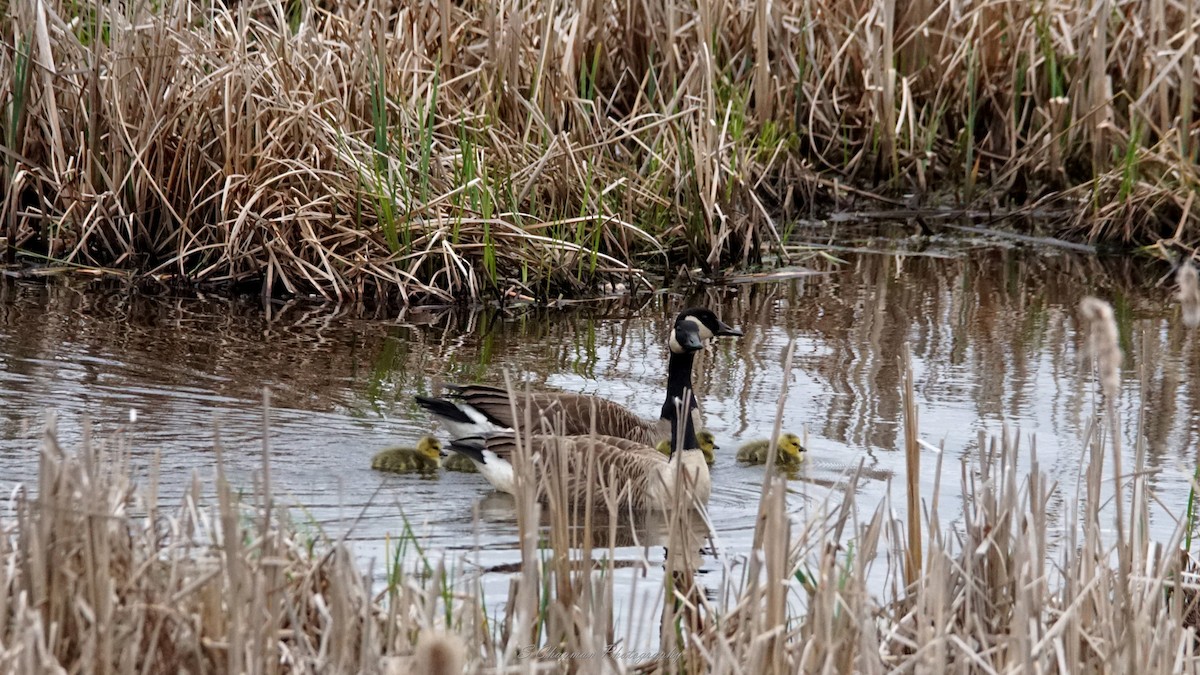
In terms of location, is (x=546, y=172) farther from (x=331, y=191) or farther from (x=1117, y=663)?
(x=1117, y=663)

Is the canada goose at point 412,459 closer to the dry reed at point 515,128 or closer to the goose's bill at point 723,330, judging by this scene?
the goose's bill at point 723,330

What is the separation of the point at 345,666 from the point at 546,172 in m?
6.48

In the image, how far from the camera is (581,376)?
775 cm

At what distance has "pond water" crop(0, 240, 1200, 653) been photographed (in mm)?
6117

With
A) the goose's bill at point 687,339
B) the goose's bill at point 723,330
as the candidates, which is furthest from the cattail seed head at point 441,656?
the goose's bill at point 723,330

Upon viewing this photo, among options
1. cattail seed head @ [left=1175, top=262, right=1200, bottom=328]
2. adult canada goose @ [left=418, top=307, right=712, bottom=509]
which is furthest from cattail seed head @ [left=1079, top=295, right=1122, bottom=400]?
adult canada goose @ [left=418, top=307, right=712, bottom=509]

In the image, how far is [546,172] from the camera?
9273 mm

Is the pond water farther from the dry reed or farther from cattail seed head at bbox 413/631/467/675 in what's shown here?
cattail seed head at bbox 413/631/467/675

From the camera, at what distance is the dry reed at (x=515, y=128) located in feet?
28.5

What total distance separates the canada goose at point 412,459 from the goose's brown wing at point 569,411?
11.2 inches

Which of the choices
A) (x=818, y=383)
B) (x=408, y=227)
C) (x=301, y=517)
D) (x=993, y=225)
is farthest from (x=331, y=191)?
(x=993, y=225)

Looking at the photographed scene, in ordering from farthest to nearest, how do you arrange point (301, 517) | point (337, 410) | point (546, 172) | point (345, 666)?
point (546, 172)
point (337, 410)
point (301, 517)
point (345, 666)

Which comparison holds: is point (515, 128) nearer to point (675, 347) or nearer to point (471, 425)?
point (675, 347)

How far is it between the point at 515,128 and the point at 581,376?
2257 mm
